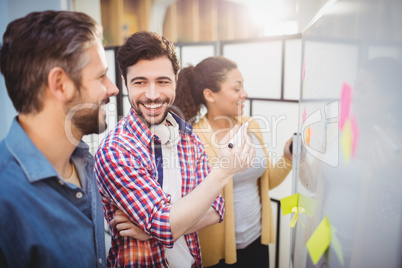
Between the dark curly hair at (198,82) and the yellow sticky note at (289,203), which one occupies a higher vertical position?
the dark curly hair at (198,82)

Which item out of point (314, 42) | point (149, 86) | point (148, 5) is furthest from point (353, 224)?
point (148, 5)

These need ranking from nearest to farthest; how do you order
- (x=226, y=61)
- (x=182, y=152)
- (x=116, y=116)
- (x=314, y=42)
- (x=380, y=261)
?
(x=380, y=261)
(x=314, y=42)
(x=182, y=152)
(x=226, y=61)
(x=116, y=116)

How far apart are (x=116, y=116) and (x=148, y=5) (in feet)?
8.25

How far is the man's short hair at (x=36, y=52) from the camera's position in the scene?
614 millimetres

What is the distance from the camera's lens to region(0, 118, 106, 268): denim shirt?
0.56 m

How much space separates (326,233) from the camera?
58 centimetres

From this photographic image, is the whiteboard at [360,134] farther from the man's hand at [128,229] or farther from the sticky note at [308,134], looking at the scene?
the man's hand at [128,229]

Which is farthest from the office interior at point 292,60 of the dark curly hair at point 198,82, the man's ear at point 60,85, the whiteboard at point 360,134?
the man's ear at point 60,85

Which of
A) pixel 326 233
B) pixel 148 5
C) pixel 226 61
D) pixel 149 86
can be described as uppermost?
pixel 148 5

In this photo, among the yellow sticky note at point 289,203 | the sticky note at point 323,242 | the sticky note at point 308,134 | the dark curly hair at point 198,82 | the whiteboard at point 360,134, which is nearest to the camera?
the whiteboard at point 360,134

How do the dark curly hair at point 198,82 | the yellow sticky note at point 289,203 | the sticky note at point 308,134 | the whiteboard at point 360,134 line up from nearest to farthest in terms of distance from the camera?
the whiteboard at point 360,134 < the sticky note at point 308,134 < the yellow sticky note at point 289,203 < the dark curly hair at point 198,82

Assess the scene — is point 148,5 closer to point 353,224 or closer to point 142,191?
point 142,191

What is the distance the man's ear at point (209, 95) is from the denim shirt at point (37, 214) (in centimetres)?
88

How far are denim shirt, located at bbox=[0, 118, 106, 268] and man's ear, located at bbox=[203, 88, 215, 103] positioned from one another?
34.8 inches
